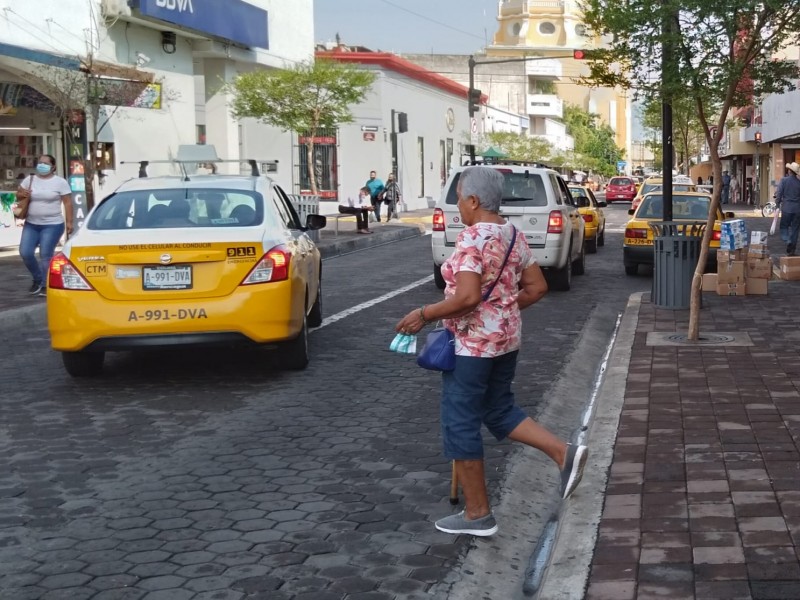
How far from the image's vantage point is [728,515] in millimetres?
5004

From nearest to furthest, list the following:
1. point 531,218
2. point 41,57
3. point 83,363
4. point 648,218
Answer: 1. point 83,363
2. point 531,218
3. point 648,218
4. point 41,57

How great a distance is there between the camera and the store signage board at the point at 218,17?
25.9 meters

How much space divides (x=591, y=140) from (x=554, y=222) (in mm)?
111125

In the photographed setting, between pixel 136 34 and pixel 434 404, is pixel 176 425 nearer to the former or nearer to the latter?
pixel 434 404

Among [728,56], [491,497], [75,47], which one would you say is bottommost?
[491,497]

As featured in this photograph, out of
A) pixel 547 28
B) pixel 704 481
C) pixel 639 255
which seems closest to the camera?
pixel 704 481

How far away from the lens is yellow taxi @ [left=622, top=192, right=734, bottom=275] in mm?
17719

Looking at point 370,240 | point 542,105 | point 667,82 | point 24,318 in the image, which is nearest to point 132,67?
point 370,240

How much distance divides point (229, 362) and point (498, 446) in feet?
11.6

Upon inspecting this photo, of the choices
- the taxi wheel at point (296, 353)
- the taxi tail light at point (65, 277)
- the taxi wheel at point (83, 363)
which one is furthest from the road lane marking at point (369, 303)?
the taxi tail light at point (65, 277)

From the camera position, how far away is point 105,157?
1019 inches

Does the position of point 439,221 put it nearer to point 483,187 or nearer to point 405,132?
point 483,187

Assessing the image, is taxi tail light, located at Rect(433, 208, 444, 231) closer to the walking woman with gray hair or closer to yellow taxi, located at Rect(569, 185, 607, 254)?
yellow taxi, located at Rect(569, 185, 607, 254)

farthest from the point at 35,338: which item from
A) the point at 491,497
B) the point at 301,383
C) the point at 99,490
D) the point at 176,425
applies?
the point at 491,497
